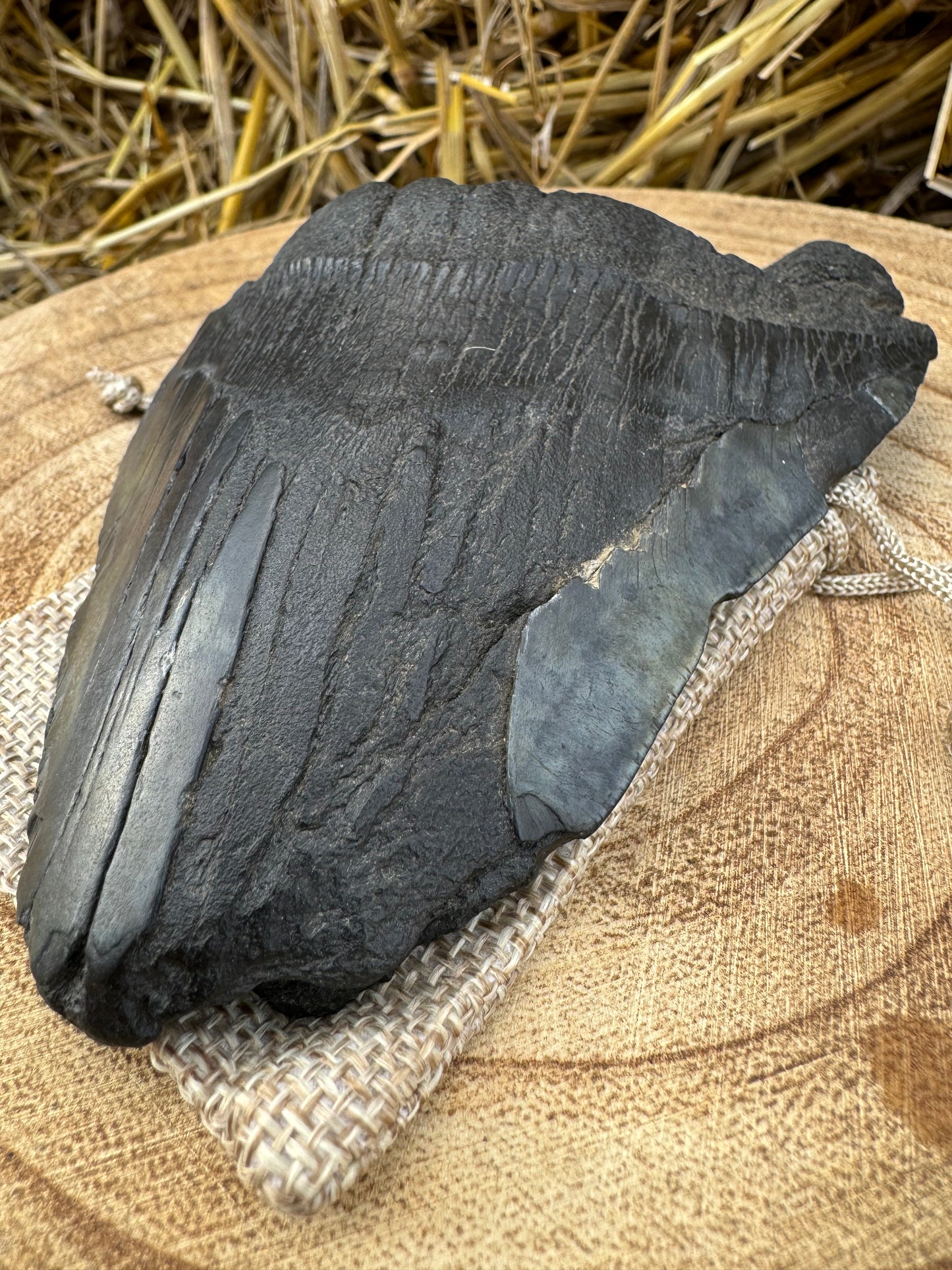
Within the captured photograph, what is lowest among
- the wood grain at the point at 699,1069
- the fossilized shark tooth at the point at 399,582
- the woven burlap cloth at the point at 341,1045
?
the wood grain at the point at 699,1069

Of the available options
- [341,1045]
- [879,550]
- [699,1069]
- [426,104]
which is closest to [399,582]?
[341,1045]

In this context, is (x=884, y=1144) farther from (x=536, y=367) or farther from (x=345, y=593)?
(x=536, y=367)

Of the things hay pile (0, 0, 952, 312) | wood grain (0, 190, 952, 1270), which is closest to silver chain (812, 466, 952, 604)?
wood grain (0, 190, 952, 1270)

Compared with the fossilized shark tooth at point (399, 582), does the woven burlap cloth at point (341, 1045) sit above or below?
below

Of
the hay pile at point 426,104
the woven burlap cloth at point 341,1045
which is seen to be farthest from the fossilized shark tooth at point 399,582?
the hay pile at point 426,104

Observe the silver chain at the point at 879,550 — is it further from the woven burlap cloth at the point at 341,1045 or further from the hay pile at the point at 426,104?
the hay pile at the point at 426,104

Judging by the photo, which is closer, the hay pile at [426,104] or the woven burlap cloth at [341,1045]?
the woven burlap cloth at [341,1045]
